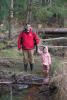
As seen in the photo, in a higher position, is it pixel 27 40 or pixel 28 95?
pixel 27 40

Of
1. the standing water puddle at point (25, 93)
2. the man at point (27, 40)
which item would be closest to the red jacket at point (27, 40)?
the man at point (27, 40)

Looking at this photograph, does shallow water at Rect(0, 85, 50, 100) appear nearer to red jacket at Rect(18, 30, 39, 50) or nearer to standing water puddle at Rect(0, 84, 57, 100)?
standing water puddle at Rect(0, 84, 57, 100)

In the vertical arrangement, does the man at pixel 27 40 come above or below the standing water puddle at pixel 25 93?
above

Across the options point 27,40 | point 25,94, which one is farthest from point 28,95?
point 27,40

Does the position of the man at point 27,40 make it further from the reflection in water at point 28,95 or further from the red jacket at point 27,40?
the reflection in water at point 28,95

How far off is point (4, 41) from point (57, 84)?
837cm

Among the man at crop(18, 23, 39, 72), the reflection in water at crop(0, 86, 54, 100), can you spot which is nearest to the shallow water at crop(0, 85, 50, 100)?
the reflection in water at crop(0, 86, 54, 100)

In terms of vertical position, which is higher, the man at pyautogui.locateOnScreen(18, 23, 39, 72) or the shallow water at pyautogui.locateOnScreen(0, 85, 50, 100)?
the man at pyautogui.locateOnScreen(18, 23, 39, 72)

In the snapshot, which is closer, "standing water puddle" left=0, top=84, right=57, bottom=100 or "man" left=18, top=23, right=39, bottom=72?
"standing water puddle" left=0, top=84, right=57, bottom=100

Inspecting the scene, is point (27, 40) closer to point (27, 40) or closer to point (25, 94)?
point (27, 40)

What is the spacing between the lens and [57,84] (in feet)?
18.7

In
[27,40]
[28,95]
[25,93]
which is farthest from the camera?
[27,40]

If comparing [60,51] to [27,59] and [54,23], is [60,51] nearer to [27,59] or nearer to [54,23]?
[27,59]

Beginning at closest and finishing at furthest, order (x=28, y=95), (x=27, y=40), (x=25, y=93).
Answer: (x=28, y=95), (x=25, y=93), (x=27, y=40)
